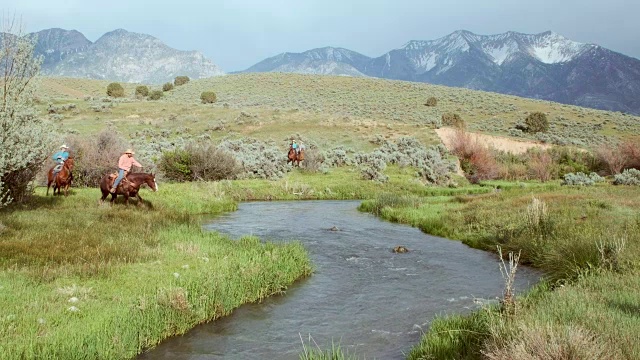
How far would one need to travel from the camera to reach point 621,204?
20.9 meters

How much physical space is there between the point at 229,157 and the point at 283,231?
16.6 m

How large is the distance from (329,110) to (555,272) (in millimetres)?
69071

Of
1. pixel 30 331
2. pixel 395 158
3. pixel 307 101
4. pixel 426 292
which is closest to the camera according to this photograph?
pixel 30 331

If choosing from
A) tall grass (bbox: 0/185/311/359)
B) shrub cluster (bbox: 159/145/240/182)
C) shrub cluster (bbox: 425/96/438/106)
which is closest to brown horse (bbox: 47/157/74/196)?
tall grass (bbox: 0/185/311/359)

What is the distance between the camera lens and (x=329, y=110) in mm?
80500

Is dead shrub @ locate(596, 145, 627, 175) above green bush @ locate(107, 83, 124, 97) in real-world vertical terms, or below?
below

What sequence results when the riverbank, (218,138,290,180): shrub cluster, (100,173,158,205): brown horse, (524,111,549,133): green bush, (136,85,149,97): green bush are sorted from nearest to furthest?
the riverbank < (100,173,158,205): brown horse < (218,138,290,180): shrub cluster < (524,111,549,133): green bush < (136,85,149,97): green bush

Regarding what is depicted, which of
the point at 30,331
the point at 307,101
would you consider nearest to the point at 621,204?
the point at 30,331

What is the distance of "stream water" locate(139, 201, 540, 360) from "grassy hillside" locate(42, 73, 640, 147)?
36.3m

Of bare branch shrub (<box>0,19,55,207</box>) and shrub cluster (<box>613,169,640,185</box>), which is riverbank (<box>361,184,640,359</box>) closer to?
shrub cluster (<box>613,169,640,185</box>)

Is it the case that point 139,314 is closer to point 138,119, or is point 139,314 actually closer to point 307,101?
point 138,119

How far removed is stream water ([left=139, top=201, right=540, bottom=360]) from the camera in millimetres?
9328

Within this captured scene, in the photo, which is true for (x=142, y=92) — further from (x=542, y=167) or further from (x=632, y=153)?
(x=632, y=153)

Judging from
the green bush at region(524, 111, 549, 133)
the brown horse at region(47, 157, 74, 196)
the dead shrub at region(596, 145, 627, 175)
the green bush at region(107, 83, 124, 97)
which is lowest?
the brown horse at region(47, 157, 74, 196)
